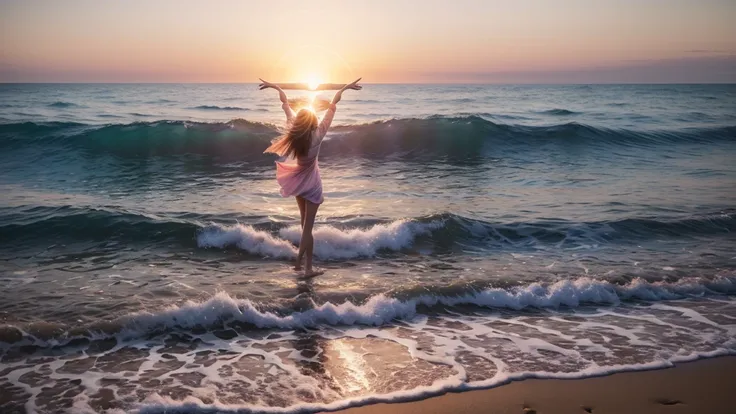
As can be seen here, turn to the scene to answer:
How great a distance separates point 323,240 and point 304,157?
6.43 feet

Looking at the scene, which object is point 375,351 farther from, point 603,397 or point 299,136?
point 299,136

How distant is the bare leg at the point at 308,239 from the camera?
6.95 m

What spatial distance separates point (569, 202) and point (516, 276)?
14.9 ft

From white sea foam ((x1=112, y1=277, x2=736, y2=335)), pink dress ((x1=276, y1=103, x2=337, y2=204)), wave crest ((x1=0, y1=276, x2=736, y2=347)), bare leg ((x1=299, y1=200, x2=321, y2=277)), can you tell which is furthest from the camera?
bare leg ((x1=299, y1=200, x2=321, y2=277))

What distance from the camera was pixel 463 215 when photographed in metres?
10.0

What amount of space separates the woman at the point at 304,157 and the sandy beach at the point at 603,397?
3161 mm

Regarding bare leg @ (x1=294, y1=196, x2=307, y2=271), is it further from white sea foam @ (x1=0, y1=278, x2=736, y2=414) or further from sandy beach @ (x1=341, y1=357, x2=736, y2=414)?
sandy beach @ (x1=341, y1=357, x2=736, y2=414)

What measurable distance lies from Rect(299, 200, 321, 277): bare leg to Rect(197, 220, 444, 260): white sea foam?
35.0 inches

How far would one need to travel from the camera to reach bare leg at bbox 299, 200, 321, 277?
6945 mm

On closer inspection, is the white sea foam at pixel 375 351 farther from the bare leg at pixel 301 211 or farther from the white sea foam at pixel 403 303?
the bare leg at pixel 301 211

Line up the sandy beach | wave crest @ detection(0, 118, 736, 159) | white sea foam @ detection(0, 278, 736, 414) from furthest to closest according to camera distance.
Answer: wave crest @ detection(0, 118, 736, 159)
white sea foam @ detection(0, 278, 736, 414)
the sandy beach

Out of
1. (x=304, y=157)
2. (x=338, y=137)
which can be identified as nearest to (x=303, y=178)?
(x=304, y=157)

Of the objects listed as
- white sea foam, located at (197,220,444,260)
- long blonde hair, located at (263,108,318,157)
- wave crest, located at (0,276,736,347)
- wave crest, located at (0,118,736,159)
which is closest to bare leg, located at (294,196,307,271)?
long blonde hair, located at (263,108,318,157)

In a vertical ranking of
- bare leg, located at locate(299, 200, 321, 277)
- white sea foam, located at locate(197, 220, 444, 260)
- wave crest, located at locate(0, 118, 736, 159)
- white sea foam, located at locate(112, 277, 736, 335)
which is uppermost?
wave crest, located at locate(0, 118, 736, 159)
